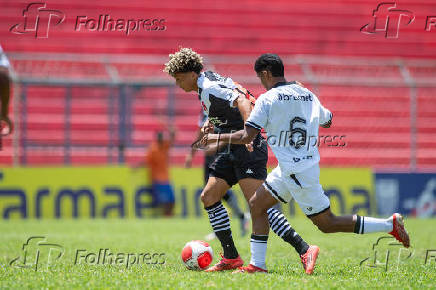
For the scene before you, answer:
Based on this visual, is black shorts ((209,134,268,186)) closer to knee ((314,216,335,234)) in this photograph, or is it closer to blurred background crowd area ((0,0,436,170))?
knee ((314,216,335,234))

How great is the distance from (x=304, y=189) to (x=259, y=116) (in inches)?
29.7

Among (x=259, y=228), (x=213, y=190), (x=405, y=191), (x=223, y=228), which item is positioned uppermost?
(x=213, y=190)

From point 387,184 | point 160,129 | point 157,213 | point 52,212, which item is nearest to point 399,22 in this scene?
point 387,184

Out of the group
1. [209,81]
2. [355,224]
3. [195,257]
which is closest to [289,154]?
[355,224]

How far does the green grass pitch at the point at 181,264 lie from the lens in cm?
575

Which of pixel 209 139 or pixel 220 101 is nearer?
pixel 209 139

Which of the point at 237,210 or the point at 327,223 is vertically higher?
the point at 327,223

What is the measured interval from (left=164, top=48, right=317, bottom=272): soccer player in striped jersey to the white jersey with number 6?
51cm

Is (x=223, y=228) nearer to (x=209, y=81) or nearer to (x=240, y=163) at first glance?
(x=240, y=163)

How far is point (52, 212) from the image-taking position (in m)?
15.0

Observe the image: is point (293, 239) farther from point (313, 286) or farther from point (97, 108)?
point (97, 108)

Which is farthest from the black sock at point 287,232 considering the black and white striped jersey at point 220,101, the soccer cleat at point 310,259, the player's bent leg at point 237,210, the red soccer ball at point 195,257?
the player's bent leg at point 237,210

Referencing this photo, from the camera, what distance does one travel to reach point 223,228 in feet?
23.4

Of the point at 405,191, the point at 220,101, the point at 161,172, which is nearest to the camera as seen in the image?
the point at 220,101
